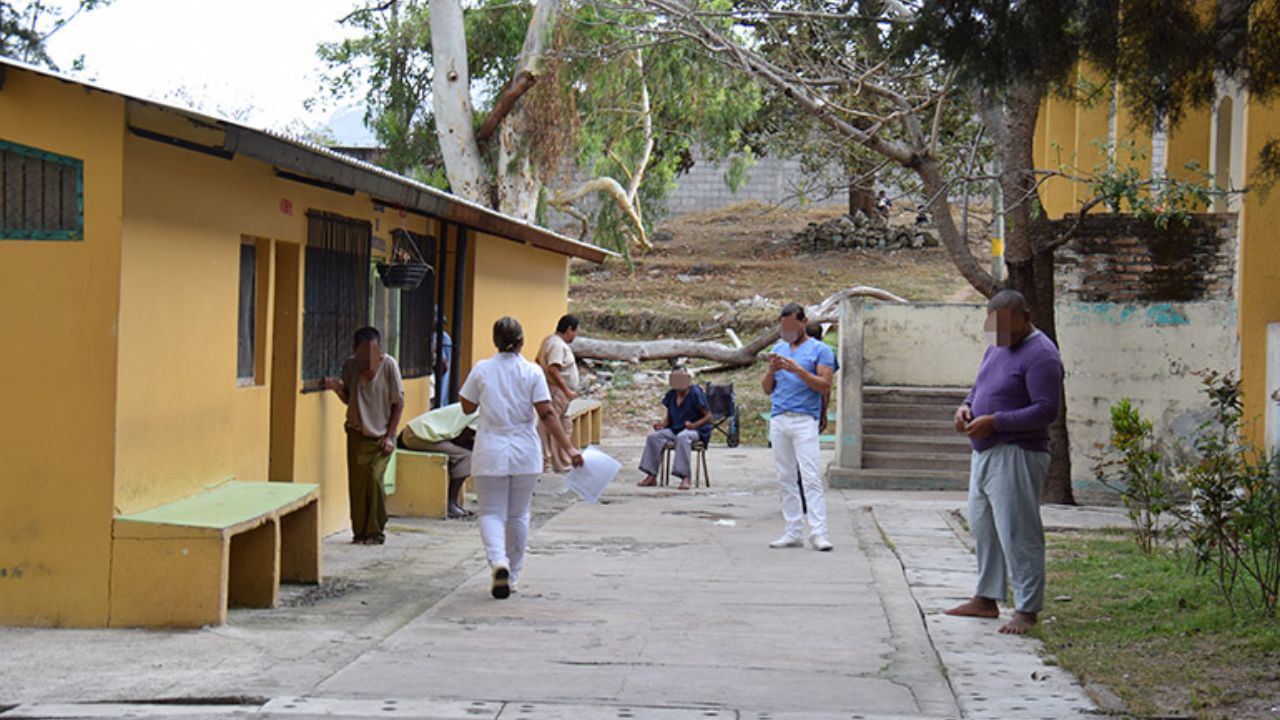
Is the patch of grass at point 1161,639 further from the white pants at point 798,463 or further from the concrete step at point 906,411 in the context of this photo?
the concrete step at point 906,411

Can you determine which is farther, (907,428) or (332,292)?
(907,428)

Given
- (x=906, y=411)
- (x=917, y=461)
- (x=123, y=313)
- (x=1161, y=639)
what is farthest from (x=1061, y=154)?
(x=123, y=313)

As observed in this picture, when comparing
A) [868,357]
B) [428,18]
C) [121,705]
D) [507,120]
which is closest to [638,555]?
[121,705]

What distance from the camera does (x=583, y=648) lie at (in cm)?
730

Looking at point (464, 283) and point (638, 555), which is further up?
point (464, 283)

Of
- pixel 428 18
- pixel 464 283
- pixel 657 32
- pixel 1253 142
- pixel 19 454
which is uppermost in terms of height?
pixel 428 18

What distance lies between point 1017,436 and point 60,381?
4.96 metres

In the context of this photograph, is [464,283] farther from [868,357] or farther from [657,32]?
[868,357]

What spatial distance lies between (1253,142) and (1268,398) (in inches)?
96.6

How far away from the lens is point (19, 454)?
753 cm

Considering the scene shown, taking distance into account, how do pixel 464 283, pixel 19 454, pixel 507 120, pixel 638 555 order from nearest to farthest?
pixel 19 454 < pixel 638 555 < pixel 464 283 < pixel 507 120

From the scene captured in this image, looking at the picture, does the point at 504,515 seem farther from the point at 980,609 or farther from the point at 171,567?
the point at 980,609

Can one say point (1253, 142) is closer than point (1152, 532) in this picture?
No

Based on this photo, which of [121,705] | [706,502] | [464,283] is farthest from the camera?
[464,283]
